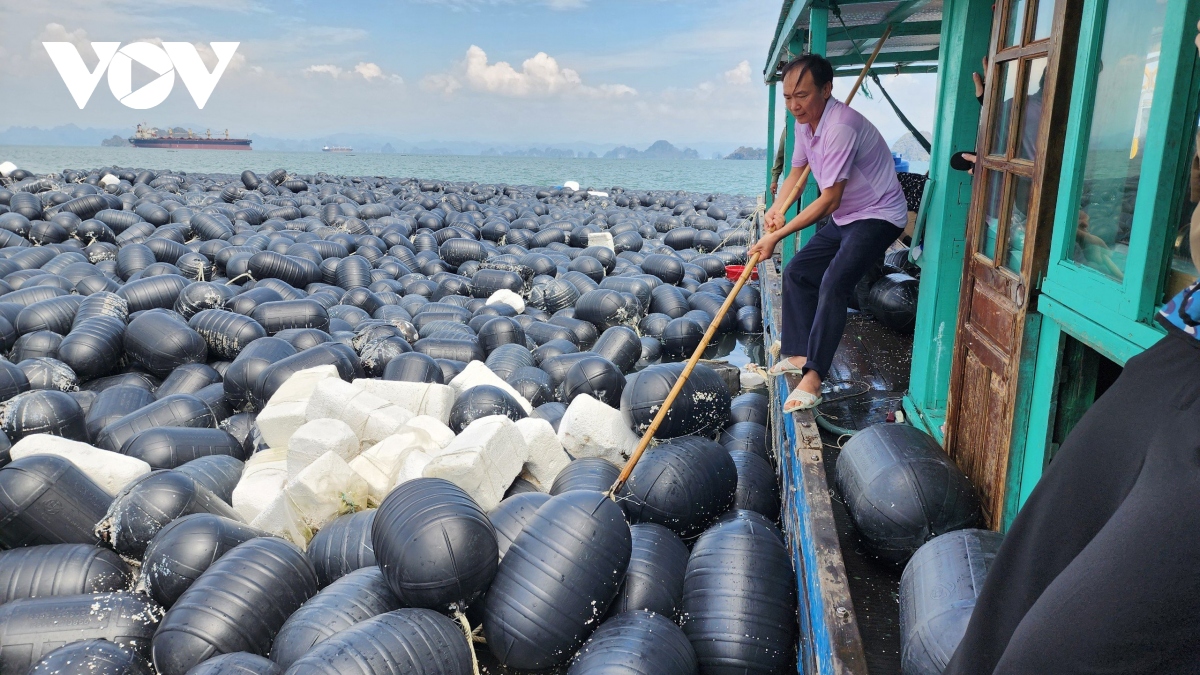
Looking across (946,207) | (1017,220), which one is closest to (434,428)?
(946,207)

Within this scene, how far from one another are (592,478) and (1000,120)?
2.93m

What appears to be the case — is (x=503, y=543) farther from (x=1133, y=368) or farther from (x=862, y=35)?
(x=862, y=35)

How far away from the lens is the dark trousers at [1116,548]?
1.04 metres

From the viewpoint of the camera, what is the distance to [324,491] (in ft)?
15.1

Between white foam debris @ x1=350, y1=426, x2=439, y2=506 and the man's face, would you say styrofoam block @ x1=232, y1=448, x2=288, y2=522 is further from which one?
the man's face

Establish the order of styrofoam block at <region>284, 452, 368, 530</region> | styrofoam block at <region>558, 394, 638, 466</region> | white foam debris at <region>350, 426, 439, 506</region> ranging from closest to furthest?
styrofoam block at <region>284, 452, 368, 530</region> < white foam debris at <region>350, 426, 439, 506</region> < styrofoam block at <region>558, 394, 638, 466</region>

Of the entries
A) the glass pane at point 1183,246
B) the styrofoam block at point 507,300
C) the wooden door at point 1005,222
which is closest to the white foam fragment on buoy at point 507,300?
the styrofoam block at point 507,300

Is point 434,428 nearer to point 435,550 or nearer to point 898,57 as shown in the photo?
point 435,550

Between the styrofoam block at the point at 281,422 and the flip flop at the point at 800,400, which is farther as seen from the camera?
the styrofoam block at the point at 281,422

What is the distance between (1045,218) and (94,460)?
5.66 m

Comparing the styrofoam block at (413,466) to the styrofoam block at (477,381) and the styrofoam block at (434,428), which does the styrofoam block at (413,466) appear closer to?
the styrofoam block at (434,428)

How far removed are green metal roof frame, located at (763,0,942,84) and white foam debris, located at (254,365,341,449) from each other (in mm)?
4995

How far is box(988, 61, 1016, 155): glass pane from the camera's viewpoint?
3.32 metres

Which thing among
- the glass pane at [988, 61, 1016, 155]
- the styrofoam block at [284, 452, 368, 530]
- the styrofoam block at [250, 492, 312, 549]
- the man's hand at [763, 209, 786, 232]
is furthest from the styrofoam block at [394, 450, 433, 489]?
the glass pane at [988, 61, 1016, 155]
